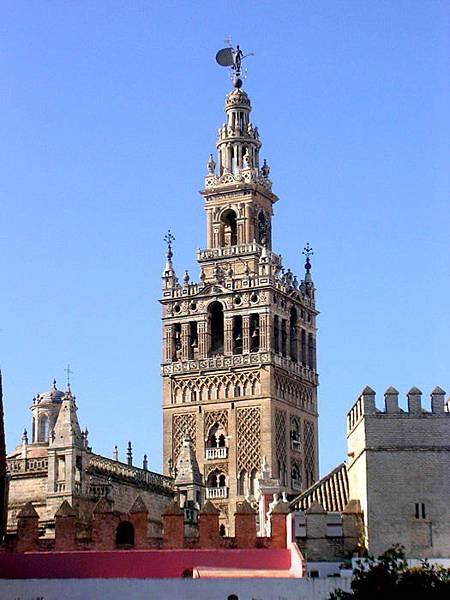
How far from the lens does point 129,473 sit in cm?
6169

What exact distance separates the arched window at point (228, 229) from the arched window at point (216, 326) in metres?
3.75

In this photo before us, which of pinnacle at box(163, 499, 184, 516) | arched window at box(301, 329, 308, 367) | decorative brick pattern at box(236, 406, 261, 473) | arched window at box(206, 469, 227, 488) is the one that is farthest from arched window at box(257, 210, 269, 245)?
pinnacle at box(163, 499, 184, 516)

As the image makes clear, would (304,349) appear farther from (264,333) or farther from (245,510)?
(245,510)

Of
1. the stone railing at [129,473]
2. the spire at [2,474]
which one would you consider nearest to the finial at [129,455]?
the stone railing at [129,473]

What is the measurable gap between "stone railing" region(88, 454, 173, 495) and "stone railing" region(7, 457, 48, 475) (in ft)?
5.82

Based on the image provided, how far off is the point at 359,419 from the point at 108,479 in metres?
19.4

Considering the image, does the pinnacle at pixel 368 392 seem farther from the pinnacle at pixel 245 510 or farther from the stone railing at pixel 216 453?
the stone railing at pixel 216 453

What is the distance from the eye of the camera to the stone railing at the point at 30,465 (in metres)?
55.5

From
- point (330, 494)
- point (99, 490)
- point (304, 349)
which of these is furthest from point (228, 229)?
point (330, 494)

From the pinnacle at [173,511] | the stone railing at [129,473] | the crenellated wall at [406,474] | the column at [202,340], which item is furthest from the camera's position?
the column at [202,340]

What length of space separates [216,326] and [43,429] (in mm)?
13509

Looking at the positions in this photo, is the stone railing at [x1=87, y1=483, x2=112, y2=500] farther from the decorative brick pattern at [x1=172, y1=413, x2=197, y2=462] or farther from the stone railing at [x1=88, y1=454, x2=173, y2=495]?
the decorative brick pattern at [x1=172, y1=413, x2=197, y2=462]

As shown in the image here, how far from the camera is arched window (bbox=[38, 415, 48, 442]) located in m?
67.1

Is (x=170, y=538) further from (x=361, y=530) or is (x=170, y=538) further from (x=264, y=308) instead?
(x=264, y=308)
